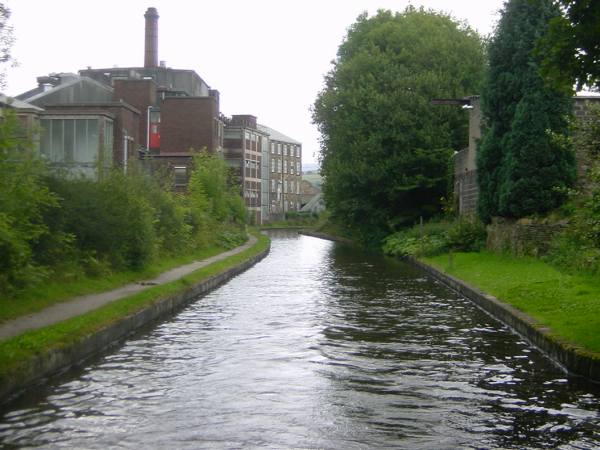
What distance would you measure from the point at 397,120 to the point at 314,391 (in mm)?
35321

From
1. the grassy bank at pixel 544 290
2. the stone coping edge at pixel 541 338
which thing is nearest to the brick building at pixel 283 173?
the grassy bank at pixel 544 290

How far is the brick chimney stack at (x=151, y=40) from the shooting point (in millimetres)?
69062

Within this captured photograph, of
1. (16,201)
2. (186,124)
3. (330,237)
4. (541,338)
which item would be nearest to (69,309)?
(16,201)

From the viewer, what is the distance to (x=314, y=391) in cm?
876

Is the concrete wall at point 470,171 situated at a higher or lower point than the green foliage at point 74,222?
higher

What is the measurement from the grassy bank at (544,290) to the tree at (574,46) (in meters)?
3.34

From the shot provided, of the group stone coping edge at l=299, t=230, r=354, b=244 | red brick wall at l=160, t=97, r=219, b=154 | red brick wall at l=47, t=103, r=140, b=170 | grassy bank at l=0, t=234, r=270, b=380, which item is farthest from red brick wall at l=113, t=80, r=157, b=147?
grassy bank at l=0, t=234, r=270, b=380

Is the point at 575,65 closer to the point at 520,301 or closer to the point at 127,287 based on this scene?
the point at 520,301

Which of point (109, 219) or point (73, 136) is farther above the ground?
Result: point (73, 136)

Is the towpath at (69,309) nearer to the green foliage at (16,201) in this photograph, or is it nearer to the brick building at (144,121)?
the green foliage at (16,201)

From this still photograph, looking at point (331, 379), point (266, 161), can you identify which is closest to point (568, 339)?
point (331, 379)

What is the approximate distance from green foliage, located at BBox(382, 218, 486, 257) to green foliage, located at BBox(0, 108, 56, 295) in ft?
64.6

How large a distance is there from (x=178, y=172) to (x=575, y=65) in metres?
53.5

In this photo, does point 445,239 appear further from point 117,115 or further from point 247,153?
point 247,153
